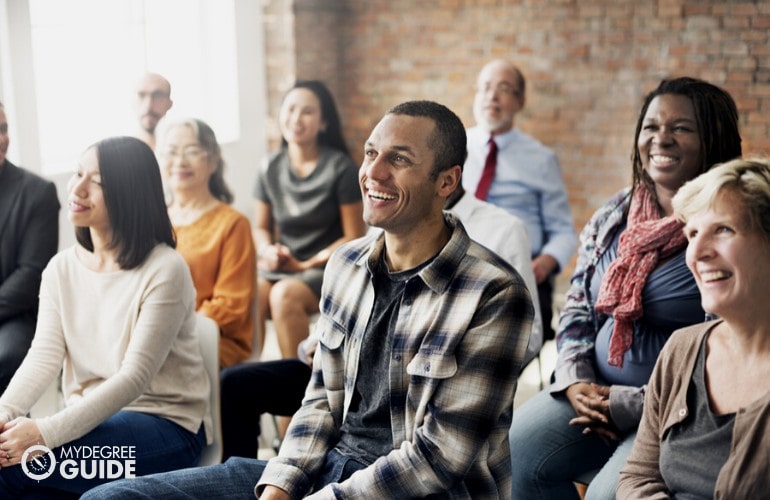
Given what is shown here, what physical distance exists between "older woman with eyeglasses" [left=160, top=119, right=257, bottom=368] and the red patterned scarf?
121cm

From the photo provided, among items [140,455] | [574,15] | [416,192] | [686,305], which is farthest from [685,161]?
[574,15]

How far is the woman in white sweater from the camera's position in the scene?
7.74ft

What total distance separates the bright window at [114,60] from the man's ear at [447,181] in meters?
1.65

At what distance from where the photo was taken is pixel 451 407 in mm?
1879

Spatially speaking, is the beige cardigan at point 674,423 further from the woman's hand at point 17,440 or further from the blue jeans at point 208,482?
the woman's hand at point 17,440

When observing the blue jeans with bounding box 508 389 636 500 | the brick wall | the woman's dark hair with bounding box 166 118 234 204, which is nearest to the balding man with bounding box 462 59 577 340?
the woman's dark hair with bounding box 166 118 234 204

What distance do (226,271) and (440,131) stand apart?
1.33m

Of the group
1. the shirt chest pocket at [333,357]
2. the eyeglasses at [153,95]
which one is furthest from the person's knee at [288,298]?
the shirt chest pocket at [333,357]

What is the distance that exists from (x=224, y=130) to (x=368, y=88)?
1.16 metres

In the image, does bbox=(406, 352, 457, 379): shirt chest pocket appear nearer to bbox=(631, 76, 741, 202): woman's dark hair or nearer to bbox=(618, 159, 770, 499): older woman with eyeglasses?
bbox=(618, 159, 770, 499): older woman with eyeglasses

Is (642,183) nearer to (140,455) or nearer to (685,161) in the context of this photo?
(685,161)

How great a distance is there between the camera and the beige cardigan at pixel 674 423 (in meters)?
1.68

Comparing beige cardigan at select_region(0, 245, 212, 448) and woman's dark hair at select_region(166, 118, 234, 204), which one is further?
woman's dark hair at select_region(166, 118, 234, 204)

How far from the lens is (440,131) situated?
80.0 inches
